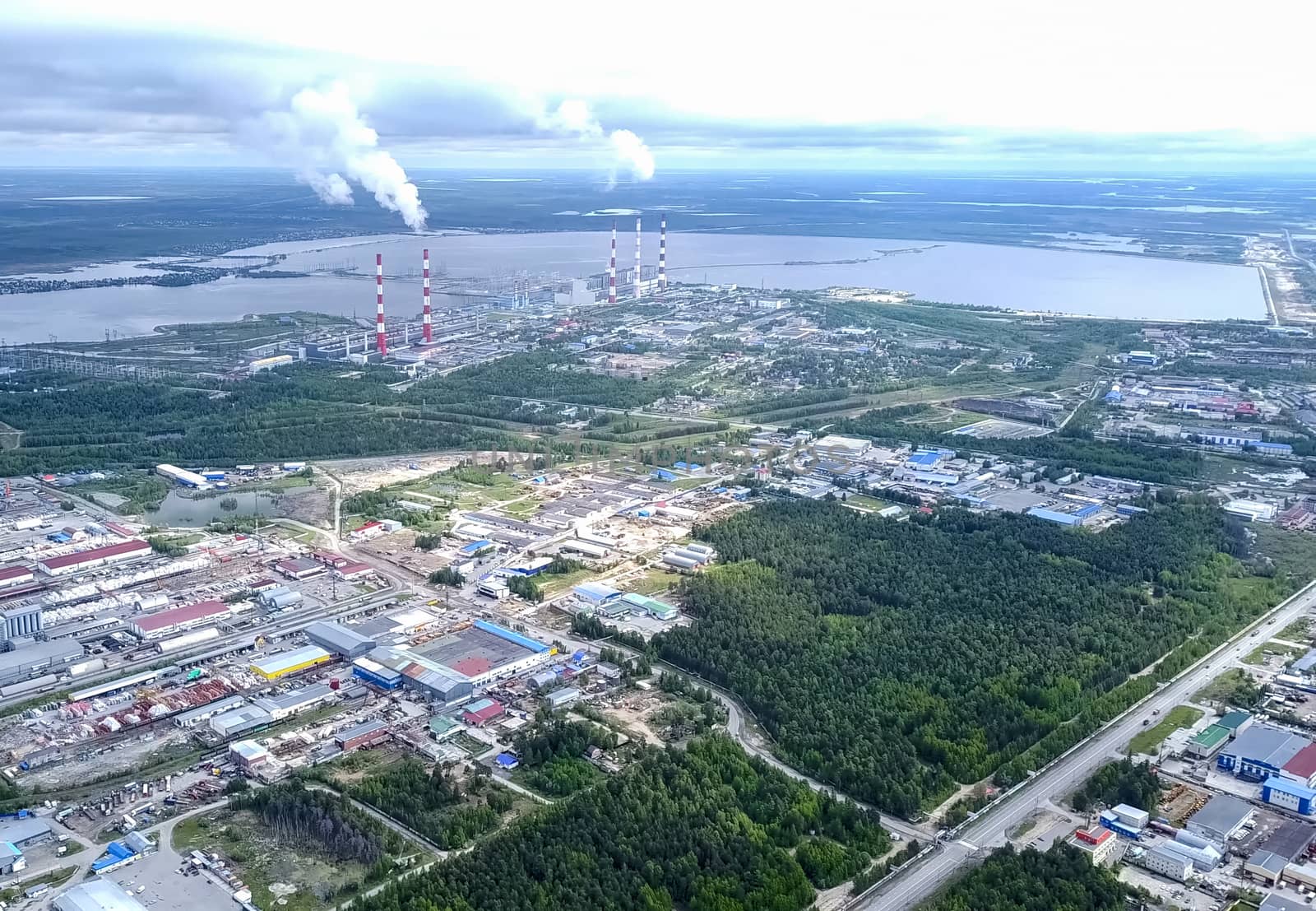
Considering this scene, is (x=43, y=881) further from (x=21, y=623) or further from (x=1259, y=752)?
(x=1259, y=752)

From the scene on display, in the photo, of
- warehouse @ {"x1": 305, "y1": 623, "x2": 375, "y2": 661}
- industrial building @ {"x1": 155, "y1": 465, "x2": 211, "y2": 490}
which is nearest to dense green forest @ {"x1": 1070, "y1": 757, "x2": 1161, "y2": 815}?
warehouse @ {"x1": 305, "y1": 623, "x2": 375, "y2": 661}

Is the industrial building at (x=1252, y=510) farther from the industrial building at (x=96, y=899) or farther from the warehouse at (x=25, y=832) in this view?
the warehouse at (x=25, y=832)

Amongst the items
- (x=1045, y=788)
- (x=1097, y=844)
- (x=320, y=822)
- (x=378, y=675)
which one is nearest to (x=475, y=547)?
(x=378, y=675)

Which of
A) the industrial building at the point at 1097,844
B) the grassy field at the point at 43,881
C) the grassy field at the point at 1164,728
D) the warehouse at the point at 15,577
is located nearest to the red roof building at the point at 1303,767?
the grassy field at the point at 1164,728

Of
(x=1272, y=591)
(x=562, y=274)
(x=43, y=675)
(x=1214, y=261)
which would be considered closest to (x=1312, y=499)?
(x=1272, y=591)

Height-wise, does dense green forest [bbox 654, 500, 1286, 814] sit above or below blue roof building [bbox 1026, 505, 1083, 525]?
below

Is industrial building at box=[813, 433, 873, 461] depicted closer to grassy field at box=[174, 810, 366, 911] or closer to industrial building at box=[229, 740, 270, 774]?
industrial building at box=[229, 740, 270, 774]
